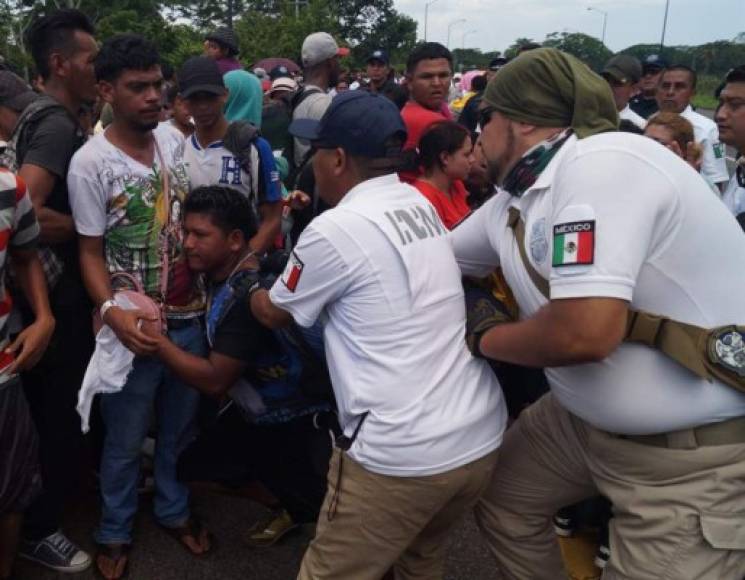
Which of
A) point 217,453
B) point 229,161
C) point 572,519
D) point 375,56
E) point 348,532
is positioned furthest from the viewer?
point 375,56

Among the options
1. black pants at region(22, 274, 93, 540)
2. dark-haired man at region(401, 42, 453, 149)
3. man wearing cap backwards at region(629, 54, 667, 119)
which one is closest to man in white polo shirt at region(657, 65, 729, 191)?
man wearing cap backwards at region(629, 54, 667, 119)

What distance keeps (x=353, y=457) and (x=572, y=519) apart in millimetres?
1532

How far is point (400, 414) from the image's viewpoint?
1868mm

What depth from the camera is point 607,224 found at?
1.54 meters

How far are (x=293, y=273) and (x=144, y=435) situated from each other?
4.42ft

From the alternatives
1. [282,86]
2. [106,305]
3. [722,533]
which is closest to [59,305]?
[106,305]

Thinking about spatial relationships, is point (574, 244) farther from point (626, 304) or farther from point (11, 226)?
point (11, 226)

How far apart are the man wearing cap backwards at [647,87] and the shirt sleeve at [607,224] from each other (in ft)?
18.6

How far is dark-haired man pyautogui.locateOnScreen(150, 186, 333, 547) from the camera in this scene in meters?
2.43

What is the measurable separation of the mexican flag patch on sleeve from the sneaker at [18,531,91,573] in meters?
2.39

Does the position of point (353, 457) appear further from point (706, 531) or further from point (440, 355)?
point (706, 531)

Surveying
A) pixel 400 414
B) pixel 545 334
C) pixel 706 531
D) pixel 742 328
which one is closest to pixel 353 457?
pixel 400 414

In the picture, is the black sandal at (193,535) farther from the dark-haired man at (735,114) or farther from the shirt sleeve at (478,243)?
the dark-haired man at (735,114)

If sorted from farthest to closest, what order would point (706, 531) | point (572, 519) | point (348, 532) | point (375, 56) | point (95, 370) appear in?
point (375, 56), point (572, 519), point (95, 370), point (348, 532), point (706, 531)
